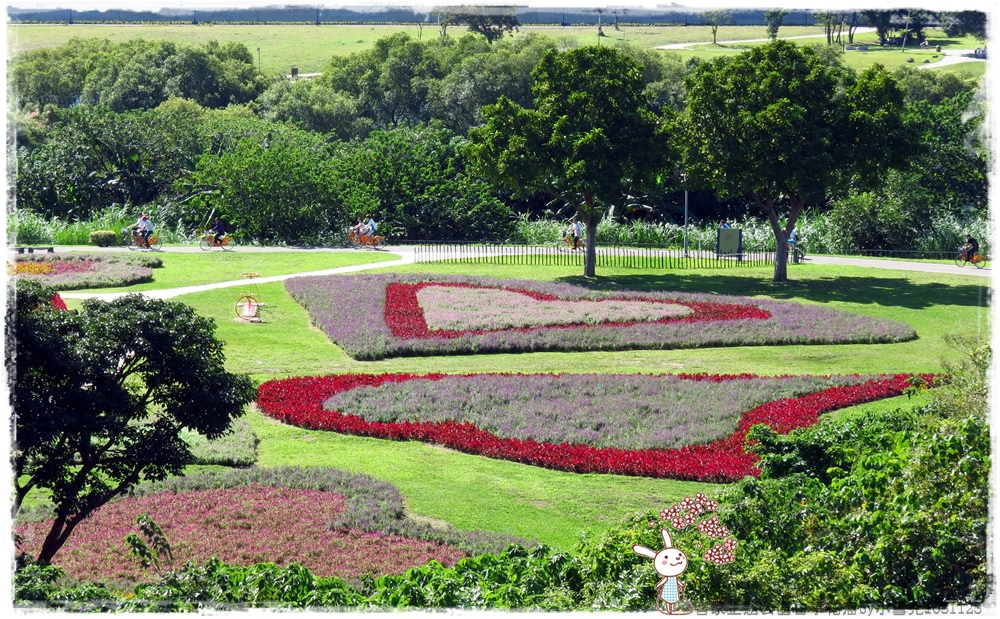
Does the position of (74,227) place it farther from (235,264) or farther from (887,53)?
(887,53)

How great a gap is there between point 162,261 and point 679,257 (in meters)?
17.1

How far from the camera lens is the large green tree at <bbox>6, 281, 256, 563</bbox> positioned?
11.2 metres

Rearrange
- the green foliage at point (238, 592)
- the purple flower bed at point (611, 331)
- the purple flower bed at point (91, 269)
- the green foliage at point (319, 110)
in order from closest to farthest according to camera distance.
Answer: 1. the green foliage at point (238, 592)
2. the purple flower bed at point (611, 331)
3. the purple flower bed at point (91, 269)
4. the green foliage at point (319, 110)

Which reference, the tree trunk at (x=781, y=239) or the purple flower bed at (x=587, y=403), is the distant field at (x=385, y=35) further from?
the purple flower bed at (x=587, y=403)

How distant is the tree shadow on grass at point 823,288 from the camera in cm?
3170

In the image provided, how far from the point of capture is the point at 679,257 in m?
41.2

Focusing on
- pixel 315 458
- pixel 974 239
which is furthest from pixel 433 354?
pixel 974 239

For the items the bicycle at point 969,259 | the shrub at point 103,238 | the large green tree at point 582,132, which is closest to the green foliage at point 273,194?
the shrub at point 103,238

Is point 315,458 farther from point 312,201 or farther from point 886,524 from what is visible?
point 312,201

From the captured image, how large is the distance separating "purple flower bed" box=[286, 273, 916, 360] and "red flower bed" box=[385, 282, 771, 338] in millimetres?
50

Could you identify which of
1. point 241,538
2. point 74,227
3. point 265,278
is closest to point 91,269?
point 265,278

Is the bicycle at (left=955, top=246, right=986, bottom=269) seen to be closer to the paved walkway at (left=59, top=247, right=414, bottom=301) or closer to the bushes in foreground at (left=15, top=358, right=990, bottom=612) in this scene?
the paved walkway at (left=59, top=247, right=414, bottom=301)

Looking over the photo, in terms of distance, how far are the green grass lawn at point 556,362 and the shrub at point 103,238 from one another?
4.77 m

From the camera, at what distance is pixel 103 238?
40969mm
